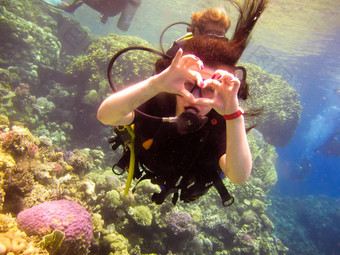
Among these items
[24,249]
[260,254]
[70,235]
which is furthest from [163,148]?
[260,254]

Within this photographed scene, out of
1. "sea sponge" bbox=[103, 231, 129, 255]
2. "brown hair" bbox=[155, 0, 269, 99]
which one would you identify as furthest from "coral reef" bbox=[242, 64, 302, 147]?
"brown hair" bbox=[155, 0, 269, 99]

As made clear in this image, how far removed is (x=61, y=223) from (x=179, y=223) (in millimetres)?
3683

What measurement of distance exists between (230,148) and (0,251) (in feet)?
8.39

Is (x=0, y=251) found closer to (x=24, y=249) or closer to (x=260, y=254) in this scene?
(x=24, y=249)

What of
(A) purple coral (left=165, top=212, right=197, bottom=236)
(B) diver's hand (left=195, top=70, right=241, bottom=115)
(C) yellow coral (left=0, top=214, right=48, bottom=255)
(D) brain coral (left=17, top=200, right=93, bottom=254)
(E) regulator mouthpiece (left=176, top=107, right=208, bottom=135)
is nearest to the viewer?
(B) diver's hand (left=195, top=70, right=241, bottom=115)

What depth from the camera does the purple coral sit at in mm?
5805

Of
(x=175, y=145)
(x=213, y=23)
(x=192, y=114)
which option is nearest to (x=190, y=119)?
(x=192, y=114)

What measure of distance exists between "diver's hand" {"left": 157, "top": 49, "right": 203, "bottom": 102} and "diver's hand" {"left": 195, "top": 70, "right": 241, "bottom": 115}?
0.43 feet

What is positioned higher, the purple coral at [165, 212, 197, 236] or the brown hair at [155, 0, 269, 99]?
the brown hair at [155, 0, 269, 99]

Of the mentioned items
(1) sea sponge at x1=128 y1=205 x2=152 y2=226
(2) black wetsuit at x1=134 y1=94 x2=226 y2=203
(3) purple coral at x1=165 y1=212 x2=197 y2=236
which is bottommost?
(3) purple coral at x1=165 y1=212 x2=197 y2=236

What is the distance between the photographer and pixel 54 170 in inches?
212

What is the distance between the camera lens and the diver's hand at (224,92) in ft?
5.05

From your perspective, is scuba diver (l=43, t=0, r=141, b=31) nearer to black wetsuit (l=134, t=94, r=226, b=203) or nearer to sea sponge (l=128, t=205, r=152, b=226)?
sea sponge (l=128, t=205, r=152, b=226)

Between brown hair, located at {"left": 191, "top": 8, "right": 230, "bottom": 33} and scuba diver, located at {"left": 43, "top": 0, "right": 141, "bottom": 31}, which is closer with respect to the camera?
brown hair, located at {"left": 191, "top": 8, "right": 230, "bottom": 33}
